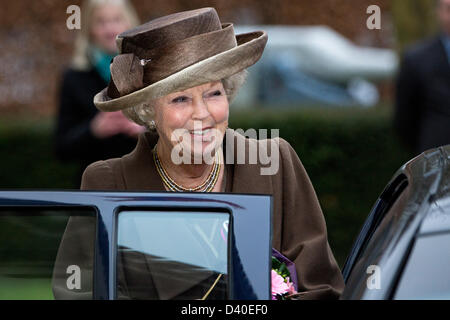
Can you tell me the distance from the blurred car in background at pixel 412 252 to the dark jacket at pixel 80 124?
2.52 m

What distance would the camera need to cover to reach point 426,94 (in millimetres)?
5793

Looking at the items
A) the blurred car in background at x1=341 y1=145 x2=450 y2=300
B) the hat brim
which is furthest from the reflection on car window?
the hat brim

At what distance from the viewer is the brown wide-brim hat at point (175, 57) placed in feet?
9.95

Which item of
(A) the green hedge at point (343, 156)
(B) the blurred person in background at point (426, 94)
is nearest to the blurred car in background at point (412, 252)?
(B) the blurred person in background at point (426, 94)

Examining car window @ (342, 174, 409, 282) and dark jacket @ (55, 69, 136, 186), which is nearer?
Answer: car window @ (342, 174, 409, 282)

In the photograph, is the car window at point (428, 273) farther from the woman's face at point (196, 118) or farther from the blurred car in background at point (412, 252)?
the woman's face at point (196, 118)

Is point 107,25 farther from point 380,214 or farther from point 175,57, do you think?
point 380,214

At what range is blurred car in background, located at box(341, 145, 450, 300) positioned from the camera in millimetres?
2408

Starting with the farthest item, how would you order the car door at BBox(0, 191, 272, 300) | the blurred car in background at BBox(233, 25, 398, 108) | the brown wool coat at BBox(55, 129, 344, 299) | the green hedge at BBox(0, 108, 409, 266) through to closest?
the blurred car in background at BBox(233, 25, 398, 108) < the green hedge at BBox(0, 108, 409, 266) < the brown wool coat at BBox(55, 129, 344, 299) < the car door at BBox(0, 191, 272, 300)

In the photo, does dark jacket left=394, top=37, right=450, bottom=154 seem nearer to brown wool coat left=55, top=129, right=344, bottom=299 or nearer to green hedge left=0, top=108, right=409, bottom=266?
green hedge left=0, top=108, right=409, bottom=266

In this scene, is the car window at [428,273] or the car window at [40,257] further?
the car window at [40,257]

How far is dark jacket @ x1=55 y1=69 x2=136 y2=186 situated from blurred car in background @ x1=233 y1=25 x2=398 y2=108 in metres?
5.81

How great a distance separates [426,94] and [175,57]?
3.02 meters
